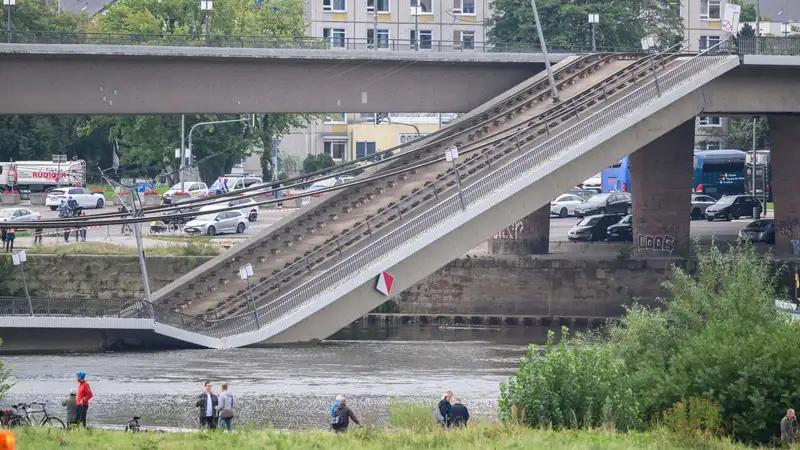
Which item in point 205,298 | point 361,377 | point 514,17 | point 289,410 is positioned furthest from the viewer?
point 514,17

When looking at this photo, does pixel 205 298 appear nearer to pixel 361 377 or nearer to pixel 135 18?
pixel 361 377

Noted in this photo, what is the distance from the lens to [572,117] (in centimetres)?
5878

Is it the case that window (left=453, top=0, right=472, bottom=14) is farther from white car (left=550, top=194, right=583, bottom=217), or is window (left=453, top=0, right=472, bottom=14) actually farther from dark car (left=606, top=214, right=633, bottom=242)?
dark car (left=606, top=214, right=633, bottom=242)

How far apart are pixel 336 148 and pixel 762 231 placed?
186 ft

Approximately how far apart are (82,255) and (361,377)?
24.7 metres

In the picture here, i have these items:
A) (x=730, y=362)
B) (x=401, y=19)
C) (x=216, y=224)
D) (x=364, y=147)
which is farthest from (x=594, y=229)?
(x=364, y=147)

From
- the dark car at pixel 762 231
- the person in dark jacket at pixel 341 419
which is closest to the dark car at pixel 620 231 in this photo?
the dark car at pixel 762 231

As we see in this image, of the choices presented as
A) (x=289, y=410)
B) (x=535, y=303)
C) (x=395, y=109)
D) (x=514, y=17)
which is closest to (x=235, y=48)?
(x=395, y=109)

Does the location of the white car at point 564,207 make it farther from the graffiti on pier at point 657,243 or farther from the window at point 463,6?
the window at point 463,6

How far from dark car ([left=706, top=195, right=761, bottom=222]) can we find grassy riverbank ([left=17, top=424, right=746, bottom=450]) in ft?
196

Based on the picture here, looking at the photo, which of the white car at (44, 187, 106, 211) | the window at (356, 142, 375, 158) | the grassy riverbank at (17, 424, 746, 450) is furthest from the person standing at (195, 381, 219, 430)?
the window at (356, 142, 375, 158)

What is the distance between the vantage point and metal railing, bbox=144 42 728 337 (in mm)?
52000

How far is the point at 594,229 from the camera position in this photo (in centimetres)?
7725

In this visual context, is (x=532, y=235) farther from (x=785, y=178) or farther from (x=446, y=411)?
(x=446, y=411)
